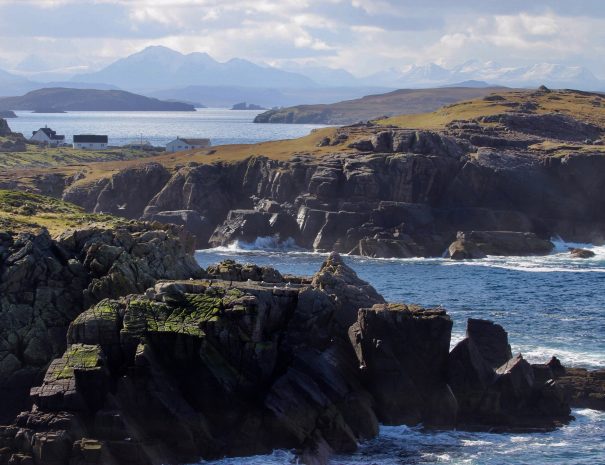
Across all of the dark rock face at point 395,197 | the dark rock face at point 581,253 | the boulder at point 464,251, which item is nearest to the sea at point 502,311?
the dark rock face at point 581,253

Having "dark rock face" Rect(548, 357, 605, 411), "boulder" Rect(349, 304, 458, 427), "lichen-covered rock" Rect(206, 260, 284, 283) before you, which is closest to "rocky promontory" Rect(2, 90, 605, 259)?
"dark rock face" Rect(548, 357, 605, 411)

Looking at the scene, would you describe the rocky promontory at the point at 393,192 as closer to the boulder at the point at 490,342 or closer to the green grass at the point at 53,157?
the green grass at the point at 53,157

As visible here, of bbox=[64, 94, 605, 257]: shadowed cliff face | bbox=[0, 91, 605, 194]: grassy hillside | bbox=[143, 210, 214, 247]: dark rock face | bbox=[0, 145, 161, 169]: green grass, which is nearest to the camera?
bbox=[64, 94, 605, 257]: shadowed cliff face

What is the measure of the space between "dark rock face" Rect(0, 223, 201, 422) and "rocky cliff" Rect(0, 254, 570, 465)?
284cm

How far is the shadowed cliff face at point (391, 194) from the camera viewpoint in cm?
11181

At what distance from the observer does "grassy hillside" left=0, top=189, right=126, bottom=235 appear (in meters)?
64.1

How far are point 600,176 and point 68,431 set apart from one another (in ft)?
280

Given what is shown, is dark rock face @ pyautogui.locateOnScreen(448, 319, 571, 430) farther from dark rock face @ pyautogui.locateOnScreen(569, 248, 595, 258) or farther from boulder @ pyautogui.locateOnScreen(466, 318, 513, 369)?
dark rock face @ pyautogui.locateOnScreen(569, 248, 595, 258)

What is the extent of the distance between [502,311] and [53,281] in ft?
112

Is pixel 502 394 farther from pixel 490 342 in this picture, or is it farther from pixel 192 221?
pixel 192 221

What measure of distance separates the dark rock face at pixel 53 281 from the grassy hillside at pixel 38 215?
667cm

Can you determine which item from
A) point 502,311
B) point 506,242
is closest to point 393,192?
point 506,242

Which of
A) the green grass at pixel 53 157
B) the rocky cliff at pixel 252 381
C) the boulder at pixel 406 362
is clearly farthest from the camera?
the green grass at pixel 53 157

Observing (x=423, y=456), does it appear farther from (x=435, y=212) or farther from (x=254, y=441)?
(x=435, y=212)
